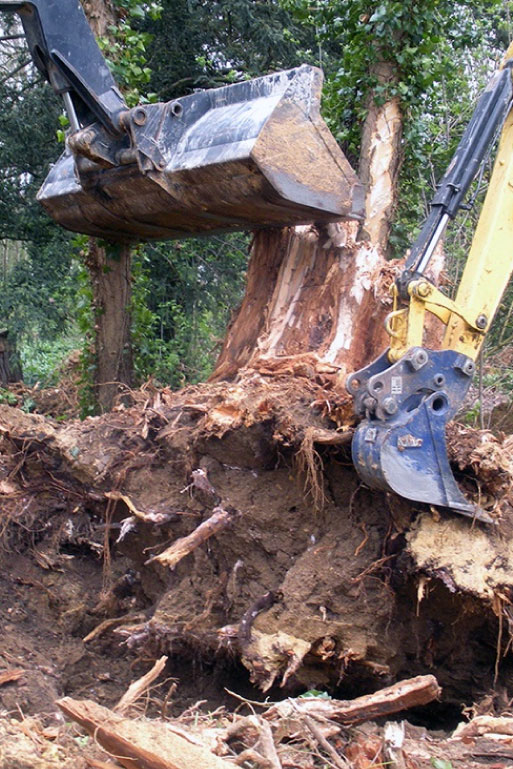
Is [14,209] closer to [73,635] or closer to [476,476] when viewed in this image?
[73,635]

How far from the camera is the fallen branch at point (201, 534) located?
411cm

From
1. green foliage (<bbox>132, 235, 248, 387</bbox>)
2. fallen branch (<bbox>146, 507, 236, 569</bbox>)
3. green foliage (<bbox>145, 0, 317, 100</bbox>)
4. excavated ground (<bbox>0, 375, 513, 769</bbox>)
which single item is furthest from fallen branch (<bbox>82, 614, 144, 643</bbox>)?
green foliage (<bbox>145, 0, 317, 100</bbox>)

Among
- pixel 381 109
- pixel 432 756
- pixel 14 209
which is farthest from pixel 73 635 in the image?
pixel 14 209

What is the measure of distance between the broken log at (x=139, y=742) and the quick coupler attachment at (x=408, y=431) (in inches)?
57.8

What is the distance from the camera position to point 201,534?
423 cm

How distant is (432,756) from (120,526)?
91.8 inches

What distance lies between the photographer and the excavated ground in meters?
3.99

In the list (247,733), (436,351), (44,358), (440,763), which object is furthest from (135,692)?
(44,358)

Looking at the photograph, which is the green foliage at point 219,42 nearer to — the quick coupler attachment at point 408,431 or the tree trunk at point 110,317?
the tree trunk at point 110,317

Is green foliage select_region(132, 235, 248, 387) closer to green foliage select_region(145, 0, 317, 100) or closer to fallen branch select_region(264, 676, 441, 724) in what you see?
green foliage select_region(145, 0, 317, 100)

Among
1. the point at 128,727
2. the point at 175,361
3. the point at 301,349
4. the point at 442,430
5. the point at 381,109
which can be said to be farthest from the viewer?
the point at 175,361

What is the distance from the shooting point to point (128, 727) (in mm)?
2863

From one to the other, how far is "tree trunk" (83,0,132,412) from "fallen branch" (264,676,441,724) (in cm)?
398

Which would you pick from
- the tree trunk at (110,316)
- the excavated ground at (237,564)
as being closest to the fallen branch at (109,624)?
the excavated ground at (237,564)
